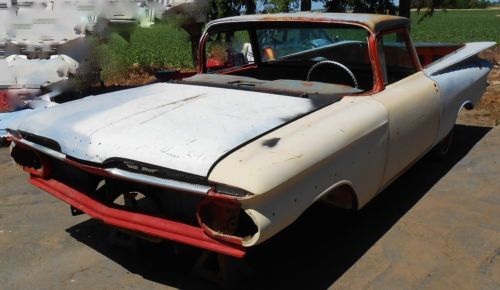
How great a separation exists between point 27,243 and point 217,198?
6.15ft

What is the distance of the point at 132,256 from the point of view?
126 inches

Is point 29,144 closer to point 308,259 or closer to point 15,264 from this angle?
point 15,264

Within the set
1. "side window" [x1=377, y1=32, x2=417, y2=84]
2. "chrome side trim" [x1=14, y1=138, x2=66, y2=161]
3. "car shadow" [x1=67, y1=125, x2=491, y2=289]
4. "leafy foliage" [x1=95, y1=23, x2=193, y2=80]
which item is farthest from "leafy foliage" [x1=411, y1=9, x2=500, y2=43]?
"chrome side trim" [x1=14, y1=138, x2=66, y2=161]

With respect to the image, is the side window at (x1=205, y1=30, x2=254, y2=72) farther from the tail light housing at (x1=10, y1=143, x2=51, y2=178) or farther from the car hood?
the tail light housing at (x1=10, y1=143, x2=51, y2=178)

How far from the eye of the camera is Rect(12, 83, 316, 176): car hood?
7.97 feet

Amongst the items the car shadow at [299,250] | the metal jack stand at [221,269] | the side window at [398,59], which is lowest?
the car shadow at [299,250]

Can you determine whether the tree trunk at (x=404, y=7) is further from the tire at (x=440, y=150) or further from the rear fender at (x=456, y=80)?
the tire at (x=440, y=150)

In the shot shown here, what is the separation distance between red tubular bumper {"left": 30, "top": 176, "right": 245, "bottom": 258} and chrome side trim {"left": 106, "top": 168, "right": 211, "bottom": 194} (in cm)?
24

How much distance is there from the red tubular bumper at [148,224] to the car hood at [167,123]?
310mm

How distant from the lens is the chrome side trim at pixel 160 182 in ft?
7.43

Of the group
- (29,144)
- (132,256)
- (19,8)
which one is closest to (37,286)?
(132,256)

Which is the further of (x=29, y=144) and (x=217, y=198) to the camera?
(x=29, y=144)

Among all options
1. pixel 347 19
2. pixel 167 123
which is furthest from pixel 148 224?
pixel 347 19

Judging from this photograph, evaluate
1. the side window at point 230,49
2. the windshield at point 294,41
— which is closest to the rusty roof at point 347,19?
the windshield at point 294,41
